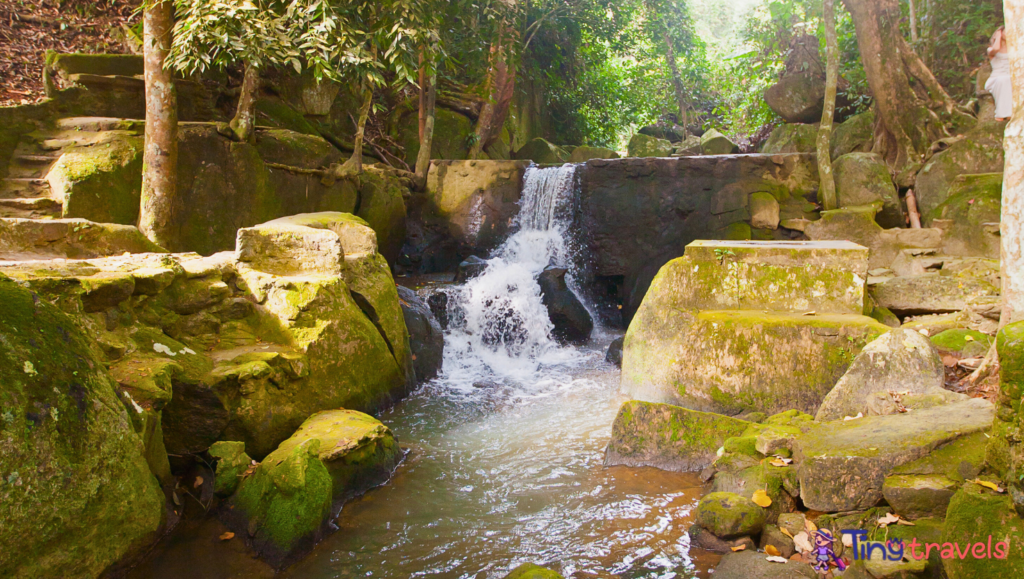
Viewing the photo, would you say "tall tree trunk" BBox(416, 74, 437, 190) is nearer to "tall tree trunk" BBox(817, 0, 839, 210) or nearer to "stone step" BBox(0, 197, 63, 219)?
"stone step" BBox(0, 197, 63, 219)

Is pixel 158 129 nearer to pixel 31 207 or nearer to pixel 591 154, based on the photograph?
pixel 31 207

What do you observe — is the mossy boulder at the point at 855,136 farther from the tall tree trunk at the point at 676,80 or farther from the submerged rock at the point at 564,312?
the tall tree trunk at the point at 676,80

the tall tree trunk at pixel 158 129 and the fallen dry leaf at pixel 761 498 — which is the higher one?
the tall tree trunk at pixel 158 129

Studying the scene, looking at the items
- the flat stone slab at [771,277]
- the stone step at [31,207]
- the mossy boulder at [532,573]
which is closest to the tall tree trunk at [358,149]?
the stone step at [31,207]

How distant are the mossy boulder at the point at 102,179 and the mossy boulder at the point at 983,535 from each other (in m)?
7.59

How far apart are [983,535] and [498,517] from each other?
8.20 feet

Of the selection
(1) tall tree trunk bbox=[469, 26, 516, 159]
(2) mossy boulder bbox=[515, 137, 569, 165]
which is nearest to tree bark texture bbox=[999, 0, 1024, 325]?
(1) tall tree trunk bbox=[469, 26, 516, 159]

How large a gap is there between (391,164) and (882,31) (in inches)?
332

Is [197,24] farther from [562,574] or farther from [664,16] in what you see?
[664,16]

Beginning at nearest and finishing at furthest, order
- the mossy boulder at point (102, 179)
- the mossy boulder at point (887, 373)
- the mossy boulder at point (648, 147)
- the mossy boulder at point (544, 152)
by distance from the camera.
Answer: the mossy boulder at point (887, 373) < the mossy boulder at point (102, 179) < the mossy boulder at point (544, 152) < the mossy boulder at point (648, 147)

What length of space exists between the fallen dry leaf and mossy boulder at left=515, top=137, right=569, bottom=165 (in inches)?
436

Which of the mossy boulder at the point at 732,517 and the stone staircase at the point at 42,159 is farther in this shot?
the stone staircase at the point at 42,159

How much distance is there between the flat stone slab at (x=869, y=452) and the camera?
3.05 m

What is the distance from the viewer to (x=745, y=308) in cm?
513
